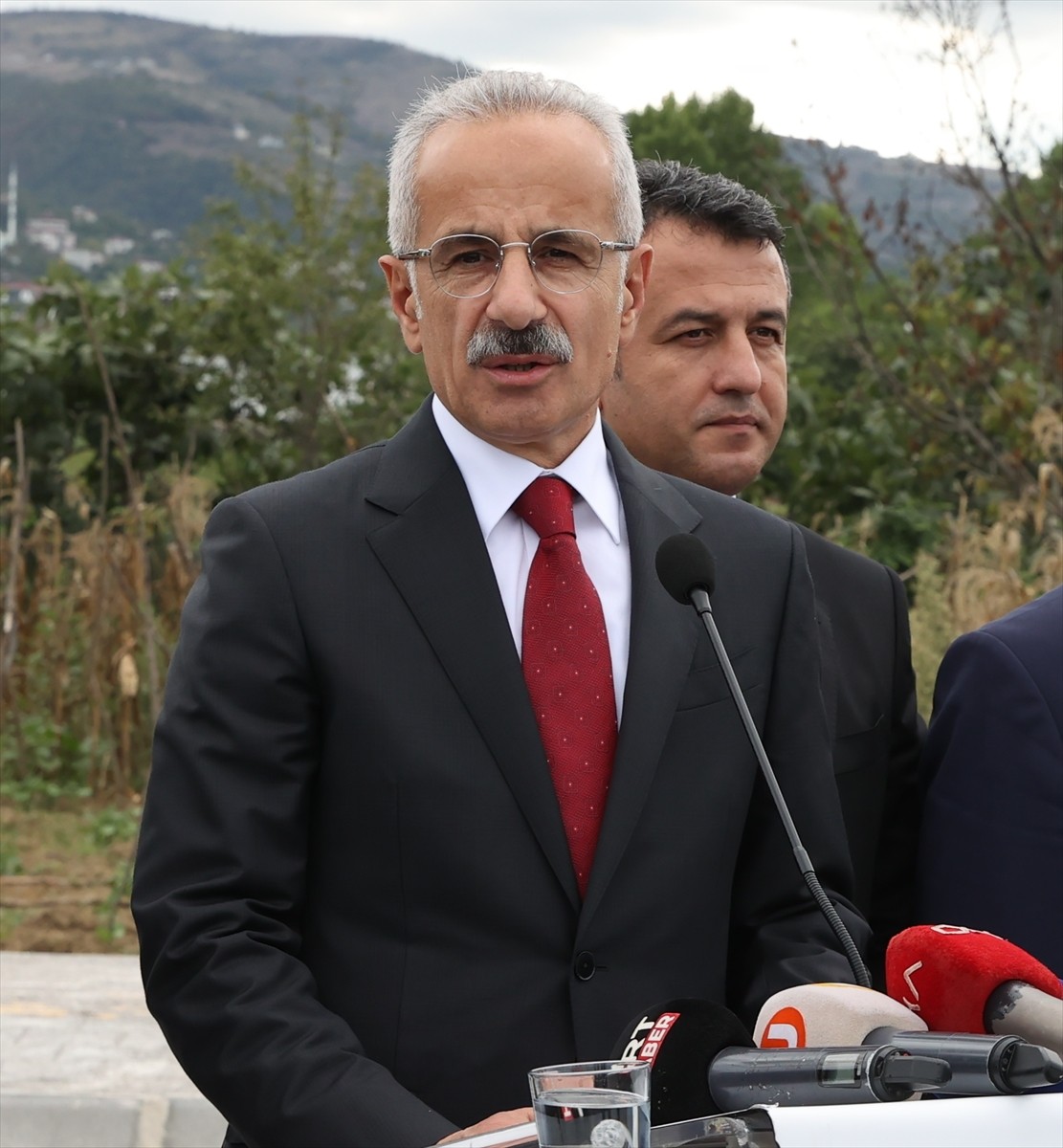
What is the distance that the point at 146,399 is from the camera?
1145 cm

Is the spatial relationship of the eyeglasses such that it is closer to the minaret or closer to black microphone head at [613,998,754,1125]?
black microphone head at [613,998,754,1125]

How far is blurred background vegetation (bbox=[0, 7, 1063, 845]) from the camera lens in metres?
8.39

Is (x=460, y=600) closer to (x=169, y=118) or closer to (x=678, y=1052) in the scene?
(x=678, y=1052)

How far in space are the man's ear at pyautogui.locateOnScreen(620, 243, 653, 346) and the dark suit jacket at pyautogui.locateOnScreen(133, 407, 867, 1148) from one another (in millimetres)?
392

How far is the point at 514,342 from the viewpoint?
2.33 meters

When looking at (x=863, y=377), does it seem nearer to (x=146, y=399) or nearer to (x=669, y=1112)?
(x=146, y=399)

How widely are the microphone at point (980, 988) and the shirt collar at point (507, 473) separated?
91 cm

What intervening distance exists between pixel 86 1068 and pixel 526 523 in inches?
127

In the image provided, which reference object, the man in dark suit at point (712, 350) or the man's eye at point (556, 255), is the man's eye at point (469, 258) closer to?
the man's eye at point (556, 255)

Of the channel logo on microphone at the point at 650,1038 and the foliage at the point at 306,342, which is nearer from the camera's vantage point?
the channel logo on microphone at the point at 650,1038

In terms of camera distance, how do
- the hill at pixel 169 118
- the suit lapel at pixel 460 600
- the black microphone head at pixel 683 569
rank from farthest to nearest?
the hill at pixel 169 118 < the suit lapel at pixel 460 600 < the black microphone head at pixel 683 569

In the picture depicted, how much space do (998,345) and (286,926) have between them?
27.5 ft

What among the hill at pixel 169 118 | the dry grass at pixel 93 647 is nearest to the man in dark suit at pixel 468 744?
the hill at pixel 169 118

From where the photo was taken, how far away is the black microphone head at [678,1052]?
166 cm
